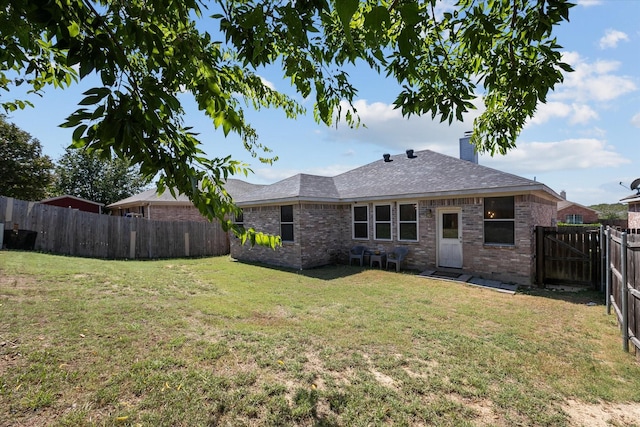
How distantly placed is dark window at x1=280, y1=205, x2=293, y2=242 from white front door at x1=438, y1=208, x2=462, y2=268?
221 inches

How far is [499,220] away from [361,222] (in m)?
5.01

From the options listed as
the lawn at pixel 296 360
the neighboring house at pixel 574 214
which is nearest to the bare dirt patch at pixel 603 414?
the lawn at pixel 296 360

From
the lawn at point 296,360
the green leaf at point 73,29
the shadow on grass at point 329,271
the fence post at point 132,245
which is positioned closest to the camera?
the green leaf at point 73,29

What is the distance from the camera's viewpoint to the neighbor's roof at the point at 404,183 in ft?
31.9

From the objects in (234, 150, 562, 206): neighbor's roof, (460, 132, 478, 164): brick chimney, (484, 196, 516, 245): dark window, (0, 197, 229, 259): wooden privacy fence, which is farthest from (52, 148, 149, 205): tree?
(484, 196, 516, 245): dark window

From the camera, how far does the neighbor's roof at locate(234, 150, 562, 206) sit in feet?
31.9

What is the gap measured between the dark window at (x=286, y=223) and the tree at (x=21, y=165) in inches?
982

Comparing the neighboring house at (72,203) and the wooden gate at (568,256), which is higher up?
the neighboring house at (72,203)

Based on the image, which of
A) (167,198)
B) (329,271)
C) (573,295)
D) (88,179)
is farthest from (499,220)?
(88,179)

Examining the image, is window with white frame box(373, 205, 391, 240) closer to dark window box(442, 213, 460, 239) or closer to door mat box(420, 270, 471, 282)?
dark window box(442, 213, 460, 239)

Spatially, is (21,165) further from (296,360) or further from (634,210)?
(634,210)

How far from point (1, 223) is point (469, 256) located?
16.6m

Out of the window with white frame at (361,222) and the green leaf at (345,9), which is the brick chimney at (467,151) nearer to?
the window with white frame at (361,222)

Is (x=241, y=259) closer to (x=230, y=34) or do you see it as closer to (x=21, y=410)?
(x=21, y=410)
